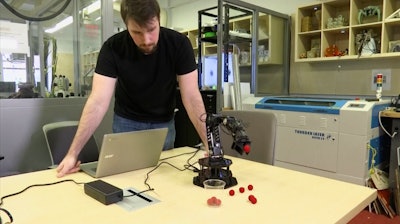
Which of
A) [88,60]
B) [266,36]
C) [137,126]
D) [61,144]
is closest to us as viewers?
[137,126]

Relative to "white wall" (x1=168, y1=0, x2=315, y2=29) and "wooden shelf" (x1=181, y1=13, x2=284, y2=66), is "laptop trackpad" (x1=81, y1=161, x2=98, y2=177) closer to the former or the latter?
"wooden shelf" (x1=181, y1=13, x2=284, y2=66)

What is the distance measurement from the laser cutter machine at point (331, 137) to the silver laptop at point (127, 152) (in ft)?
6.22

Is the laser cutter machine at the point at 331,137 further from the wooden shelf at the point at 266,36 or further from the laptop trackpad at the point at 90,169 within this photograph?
the laptop trackpad at the point at 90,169

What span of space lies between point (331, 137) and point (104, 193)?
2281 mm

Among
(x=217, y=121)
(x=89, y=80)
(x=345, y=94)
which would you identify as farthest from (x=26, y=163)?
(x=345, y=94)

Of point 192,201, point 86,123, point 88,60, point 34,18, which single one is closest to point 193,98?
point 86,123

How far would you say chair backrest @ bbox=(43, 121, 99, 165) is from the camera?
173 cm

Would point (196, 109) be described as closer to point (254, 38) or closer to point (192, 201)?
point (192, 201)

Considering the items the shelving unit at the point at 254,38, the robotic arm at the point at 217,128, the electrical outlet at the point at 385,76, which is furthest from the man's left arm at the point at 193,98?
the electrical outlet at the point at 385,76

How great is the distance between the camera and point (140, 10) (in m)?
1.23

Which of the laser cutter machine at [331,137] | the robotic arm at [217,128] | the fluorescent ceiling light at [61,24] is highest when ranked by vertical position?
the fluorescent ceiling light at [61,24]

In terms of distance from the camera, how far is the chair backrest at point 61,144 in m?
1.73

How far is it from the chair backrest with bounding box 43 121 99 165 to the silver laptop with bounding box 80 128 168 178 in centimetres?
51

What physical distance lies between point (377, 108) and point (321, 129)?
47 cm
